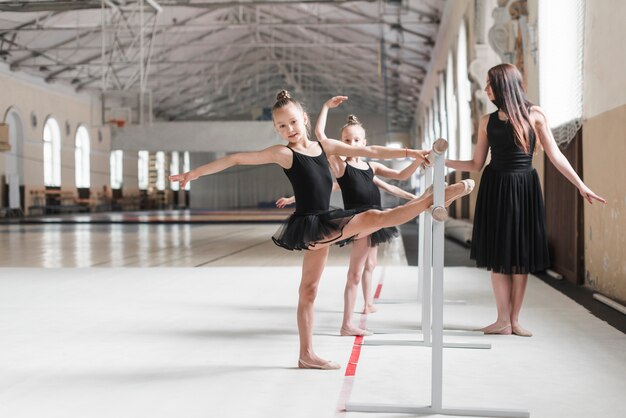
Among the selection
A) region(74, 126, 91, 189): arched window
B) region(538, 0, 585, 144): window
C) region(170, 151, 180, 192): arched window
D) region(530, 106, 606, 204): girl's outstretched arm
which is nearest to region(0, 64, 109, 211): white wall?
region(74, 126, 91, 189): arched window

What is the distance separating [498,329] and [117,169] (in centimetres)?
3369

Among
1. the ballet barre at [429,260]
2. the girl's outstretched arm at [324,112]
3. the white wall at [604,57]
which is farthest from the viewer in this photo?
the white wall at [604,57]

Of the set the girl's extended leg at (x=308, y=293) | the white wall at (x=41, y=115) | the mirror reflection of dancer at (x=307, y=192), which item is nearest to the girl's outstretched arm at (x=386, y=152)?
the mirror reflection of dancer at (x=307, y=192)

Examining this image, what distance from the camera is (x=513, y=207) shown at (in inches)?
164

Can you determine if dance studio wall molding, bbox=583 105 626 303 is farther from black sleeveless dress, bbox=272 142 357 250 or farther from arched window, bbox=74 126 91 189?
arched window, bbox=74 126 91 189

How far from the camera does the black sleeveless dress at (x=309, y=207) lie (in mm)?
3266

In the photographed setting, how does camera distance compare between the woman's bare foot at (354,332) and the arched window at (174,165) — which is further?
the arched window at (174,165)

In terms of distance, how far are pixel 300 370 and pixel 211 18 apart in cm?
2484

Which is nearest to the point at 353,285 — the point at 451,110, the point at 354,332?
the point at 354,332

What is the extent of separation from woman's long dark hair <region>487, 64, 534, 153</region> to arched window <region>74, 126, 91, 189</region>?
29359mm

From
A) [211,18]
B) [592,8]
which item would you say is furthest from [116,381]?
[211,18]

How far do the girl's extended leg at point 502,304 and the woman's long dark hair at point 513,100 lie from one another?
736 mm

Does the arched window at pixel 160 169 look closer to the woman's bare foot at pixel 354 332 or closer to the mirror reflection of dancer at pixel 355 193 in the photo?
the mirror reflection of dancer at pixel 355 193

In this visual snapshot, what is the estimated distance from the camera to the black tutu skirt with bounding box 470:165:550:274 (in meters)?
4.16
